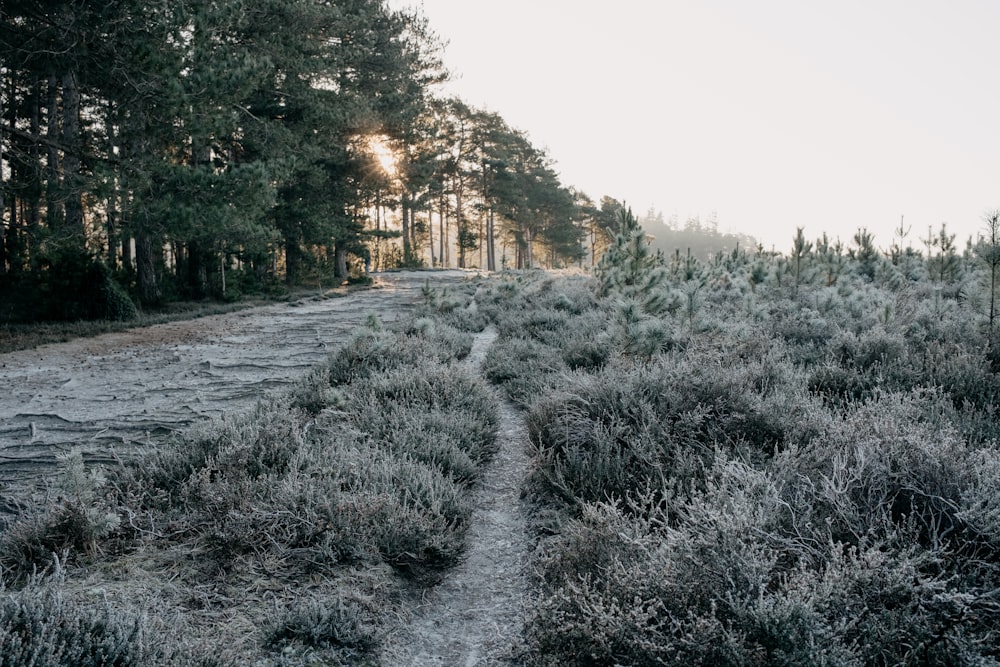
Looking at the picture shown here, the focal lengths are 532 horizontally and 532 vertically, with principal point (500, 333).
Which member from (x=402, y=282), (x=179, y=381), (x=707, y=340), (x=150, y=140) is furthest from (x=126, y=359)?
(x=402, y=282)

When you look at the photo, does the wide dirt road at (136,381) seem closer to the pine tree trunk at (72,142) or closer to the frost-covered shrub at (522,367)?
the pine tree trunk at (72,142)

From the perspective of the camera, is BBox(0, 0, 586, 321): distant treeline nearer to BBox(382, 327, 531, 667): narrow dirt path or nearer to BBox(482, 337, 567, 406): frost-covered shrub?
BBox(482, 337, 567, 406): frost-covered shrub

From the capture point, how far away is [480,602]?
3.49 m

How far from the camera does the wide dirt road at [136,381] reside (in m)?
5.65

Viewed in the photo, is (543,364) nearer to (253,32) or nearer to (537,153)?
(253,32)

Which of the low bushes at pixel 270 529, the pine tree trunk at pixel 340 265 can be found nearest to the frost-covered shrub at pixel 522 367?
the low bushes at pixel 270 529

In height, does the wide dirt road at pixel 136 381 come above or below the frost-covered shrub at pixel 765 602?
above

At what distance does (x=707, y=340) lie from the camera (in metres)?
8.45

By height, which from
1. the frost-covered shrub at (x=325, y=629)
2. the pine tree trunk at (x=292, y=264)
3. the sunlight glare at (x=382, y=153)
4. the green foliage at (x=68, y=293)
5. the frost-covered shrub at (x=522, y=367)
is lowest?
the frost-covered shrub at (x=325, y=629)

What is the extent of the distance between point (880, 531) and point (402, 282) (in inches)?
1093

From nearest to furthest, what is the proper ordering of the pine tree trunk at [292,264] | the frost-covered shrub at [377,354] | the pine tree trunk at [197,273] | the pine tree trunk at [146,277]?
the frost-covered shrub at [377,354]
the pine tree trunk at [146,277]
the pine tree trunk at [197,273]
the pine tree trunk at [292,264]

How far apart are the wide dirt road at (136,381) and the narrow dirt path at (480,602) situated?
376 centimetres

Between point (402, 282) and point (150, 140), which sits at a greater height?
point (150, 140)

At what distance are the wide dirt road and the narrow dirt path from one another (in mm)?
3760
